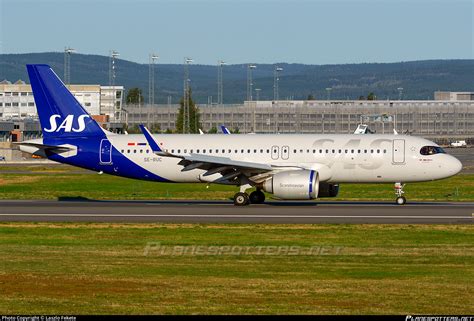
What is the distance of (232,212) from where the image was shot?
43531mm

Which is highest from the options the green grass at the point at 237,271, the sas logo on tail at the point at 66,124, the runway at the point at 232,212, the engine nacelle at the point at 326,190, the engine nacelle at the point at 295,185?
the sas logo on tail at the point at 66,124

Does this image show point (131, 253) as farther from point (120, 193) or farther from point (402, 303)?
point (120, 193)

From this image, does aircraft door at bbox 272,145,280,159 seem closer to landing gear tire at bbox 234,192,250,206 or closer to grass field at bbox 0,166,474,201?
landing gear tire at bbox 234,192,250,206

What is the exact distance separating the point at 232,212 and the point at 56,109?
11.9m

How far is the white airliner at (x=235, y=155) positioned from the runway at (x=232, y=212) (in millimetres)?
1305

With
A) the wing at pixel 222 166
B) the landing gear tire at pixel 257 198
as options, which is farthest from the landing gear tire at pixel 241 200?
the landing gear tire at pixel 257 198

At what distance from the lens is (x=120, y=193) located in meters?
58.7

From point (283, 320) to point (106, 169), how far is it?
31.2 metres

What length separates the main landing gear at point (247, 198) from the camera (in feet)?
155

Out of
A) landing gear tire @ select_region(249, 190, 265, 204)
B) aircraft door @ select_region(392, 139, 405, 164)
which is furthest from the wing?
aircraft door @ select_region(392, 139, 405, 164)

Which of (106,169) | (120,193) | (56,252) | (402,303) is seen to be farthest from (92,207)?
(402,303)

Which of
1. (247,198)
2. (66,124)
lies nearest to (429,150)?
(247,198)

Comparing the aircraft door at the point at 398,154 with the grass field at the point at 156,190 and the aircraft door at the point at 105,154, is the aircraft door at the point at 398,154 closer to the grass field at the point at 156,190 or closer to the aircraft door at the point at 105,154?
the grass field at the point at 156,190

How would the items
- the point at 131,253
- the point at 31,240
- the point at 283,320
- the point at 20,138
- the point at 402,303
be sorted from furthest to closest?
the point at 20,138
the point at 31,240
the point at 131,253
the point at 402,303
the point at 283,320
